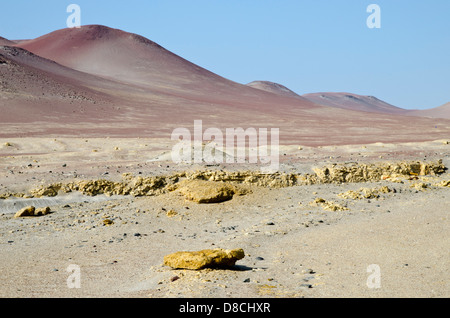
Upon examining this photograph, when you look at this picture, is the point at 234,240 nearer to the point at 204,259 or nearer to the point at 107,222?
the point at 204,259

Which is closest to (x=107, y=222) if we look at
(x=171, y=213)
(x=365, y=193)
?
(x=171, y=213)

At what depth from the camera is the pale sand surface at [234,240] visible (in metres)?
3.86

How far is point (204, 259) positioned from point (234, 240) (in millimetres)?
1533

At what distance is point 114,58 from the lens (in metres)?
72.4

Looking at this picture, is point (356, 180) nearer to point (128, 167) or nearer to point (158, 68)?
point (128, 167)

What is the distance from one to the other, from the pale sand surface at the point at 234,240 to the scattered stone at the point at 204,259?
0.11 m

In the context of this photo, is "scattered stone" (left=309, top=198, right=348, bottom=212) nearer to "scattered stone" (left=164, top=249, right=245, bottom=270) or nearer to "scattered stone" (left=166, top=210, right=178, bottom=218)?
"scattered stone" (left=166, top=210, right=178, bottom=218)

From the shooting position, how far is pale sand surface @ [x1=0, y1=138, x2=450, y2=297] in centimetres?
386

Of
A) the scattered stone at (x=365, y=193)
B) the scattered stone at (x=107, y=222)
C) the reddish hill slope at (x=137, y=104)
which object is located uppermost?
the reddish hill slope at (x=137, y=104)

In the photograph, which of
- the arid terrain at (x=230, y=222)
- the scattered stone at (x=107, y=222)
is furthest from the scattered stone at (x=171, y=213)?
the scattered stone at (x=107, y=222)

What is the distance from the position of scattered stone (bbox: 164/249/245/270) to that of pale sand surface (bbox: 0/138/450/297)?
0.35 ft

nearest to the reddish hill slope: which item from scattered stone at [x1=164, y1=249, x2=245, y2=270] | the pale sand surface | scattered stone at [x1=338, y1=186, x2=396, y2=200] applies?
scattered stone at [x1=338, y1=186, x2=396, y2=200]

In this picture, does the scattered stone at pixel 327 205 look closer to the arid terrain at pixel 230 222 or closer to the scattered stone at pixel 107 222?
the arid terrain at pixel 230 222

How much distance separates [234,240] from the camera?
5617mm
